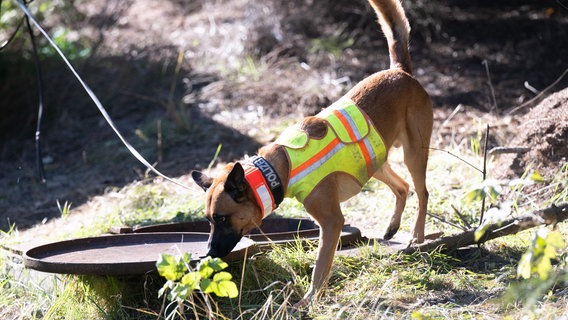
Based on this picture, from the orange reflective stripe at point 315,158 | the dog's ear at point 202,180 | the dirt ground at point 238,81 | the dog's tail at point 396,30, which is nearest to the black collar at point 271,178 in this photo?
the orange reflective stripe at point 315,158

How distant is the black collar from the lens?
4.46m

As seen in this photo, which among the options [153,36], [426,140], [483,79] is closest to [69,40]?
[153,36]

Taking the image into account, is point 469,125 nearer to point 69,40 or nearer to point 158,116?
point 158,116

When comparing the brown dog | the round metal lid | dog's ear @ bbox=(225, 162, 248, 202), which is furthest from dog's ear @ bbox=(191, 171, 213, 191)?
the round metal lid

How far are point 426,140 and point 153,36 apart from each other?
24.0ft

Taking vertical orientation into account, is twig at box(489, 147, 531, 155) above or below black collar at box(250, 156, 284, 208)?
below

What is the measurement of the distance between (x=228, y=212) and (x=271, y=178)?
327 mm

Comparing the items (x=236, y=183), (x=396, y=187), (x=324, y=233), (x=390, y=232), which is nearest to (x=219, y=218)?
(x=236, y=183)

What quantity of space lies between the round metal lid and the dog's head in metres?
0.14

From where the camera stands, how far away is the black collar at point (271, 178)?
446cm

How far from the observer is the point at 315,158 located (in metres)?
4.65

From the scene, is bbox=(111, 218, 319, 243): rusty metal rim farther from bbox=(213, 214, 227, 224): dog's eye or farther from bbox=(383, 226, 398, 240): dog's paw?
bbox=(213, 214, 227, 224): dog's eye

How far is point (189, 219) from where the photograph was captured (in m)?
6.12

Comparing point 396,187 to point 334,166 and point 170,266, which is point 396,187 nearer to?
point 334,166
